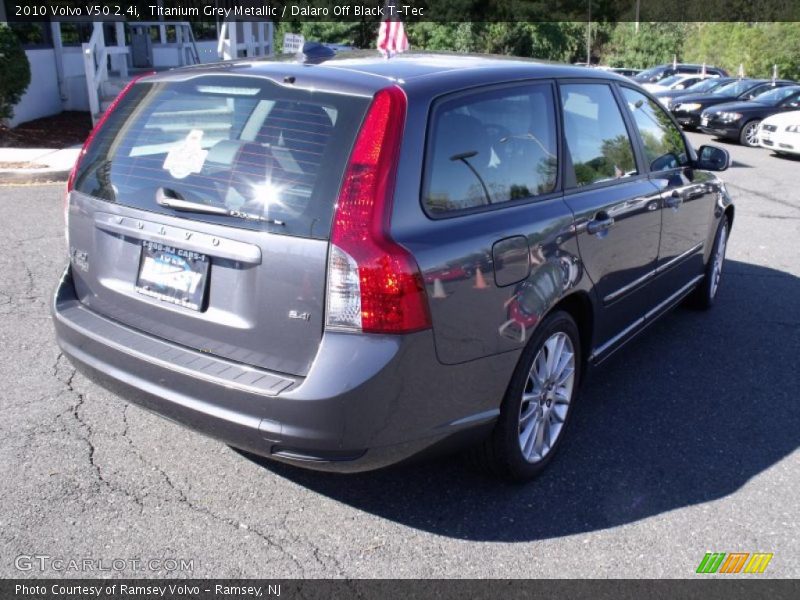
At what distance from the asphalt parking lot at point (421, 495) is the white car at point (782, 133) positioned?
1219 cm

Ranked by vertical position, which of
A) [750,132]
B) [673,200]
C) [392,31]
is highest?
[392,31]

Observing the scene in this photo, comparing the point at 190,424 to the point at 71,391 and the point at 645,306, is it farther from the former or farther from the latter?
the point at 645,306

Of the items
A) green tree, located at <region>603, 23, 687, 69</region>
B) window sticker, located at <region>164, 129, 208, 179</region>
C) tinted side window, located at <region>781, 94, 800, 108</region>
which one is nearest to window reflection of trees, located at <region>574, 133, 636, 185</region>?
window sticker, located at <region>164, 129, 208, 179</region>

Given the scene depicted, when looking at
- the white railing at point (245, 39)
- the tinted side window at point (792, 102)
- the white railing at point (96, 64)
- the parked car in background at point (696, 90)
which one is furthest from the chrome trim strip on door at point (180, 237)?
the parked car in background at point (696, 90)

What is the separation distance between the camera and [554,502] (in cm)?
334

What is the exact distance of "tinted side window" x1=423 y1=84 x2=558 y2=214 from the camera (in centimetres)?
Result: 291

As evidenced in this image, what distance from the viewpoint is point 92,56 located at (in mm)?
14008

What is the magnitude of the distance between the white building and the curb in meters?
3.54

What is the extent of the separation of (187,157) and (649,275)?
8.70 ft

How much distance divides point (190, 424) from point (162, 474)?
620 mm

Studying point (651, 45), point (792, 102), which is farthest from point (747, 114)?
point (651, 45)

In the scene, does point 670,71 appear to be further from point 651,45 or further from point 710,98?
point 651,45

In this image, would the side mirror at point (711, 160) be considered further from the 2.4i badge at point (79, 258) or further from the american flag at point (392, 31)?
the american flag at point (392, 31)

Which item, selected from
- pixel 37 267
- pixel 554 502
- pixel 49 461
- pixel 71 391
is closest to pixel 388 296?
pixel 554 502
